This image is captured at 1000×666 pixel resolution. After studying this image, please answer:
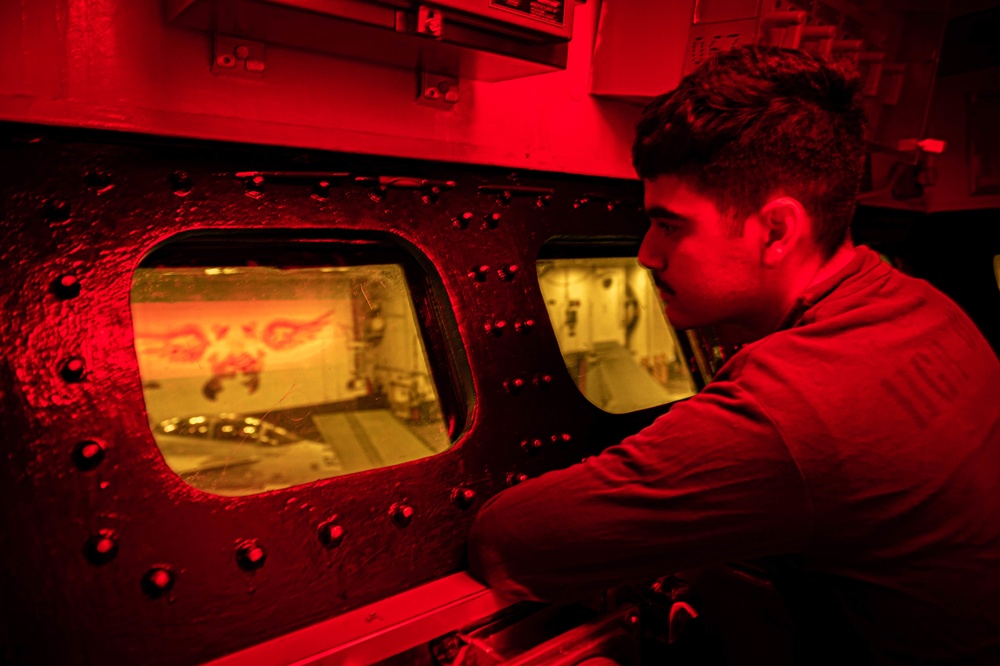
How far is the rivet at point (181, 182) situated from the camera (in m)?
1.19

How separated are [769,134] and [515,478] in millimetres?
824

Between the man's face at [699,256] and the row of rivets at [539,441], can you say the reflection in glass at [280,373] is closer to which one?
the row of rivets at [539,441]

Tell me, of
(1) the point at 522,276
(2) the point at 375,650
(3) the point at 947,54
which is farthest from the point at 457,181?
(3) the point at 947,54

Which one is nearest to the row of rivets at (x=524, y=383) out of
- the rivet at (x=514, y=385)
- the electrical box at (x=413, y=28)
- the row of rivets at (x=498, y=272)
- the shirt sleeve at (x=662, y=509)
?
the rivet at (x=514, y=385)

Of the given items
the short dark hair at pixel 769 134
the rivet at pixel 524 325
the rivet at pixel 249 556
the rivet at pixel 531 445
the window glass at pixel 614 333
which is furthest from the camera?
the window glass at pixel 614 333

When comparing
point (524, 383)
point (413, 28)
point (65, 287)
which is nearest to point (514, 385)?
point (524, 383)

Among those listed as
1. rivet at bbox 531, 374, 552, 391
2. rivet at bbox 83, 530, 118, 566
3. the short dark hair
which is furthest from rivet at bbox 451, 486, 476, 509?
the short dark hair

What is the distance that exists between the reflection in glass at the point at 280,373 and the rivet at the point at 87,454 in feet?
0.65

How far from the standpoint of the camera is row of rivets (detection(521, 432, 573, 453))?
1.49 m

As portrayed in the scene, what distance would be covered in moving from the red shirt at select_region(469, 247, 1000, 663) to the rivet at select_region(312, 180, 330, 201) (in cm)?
73

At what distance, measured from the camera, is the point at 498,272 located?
1594mm

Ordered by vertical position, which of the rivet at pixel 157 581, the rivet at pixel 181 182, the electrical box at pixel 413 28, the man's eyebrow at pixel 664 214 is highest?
the electrical box at pixel 413 28

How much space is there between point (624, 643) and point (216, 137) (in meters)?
1.21

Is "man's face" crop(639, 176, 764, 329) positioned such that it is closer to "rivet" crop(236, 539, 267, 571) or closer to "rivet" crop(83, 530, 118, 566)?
"rivet" crop(236, 539, 267, 571)
